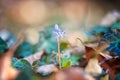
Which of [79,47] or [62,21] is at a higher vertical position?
[62,21]

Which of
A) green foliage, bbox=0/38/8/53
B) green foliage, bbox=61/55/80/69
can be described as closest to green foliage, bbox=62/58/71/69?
green foliage, bbox=61/55/80/69

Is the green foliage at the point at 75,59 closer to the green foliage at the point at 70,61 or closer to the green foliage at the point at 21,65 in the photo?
the green foliage at the point at 70,61

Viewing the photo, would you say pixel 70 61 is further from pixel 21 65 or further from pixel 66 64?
pixel 21 65

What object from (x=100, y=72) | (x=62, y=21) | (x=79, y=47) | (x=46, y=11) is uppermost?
(x=46, y=11)

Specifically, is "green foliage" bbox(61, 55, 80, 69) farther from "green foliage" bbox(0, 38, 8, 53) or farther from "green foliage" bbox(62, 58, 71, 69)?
"green foliage" bbox(0, 38, 8, 53)

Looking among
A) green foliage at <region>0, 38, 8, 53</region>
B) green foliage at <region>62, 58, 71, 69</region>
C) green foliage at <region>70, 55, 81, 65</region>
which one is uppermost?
green foliage at <region>0, 38, 8, 53</region>

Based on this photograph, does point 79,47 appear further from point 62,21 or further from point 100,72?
point 62,21

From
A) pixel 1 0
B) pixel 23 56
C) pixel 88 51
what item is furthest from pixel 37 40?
pixel 1 0

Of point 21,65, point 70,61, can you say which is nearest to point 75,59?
point 70,61
